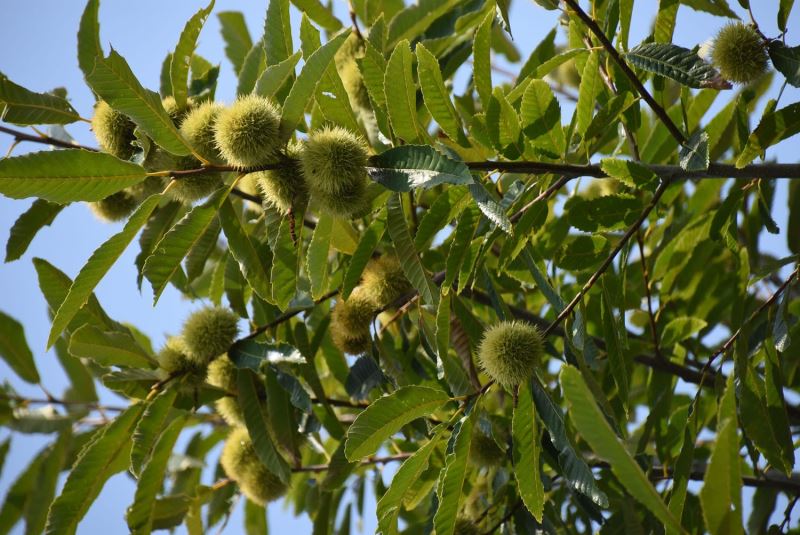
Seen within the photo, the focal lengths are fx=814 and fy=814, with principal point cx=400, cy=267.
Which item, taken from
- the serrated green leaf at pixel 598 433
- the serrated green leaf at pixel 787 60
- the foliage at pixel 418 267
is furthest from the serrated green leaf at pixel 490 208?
the serrated green leaf at pixel 787 60

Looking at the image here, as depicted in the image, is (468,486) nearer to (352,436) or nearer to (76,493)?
(352,436)

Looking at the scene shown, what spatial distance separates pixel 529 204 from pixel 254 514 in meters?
1.87

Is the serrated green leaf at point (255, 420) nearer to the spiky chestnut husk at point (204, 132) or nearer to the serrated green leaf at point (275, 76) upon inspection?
the spiky chestnut husk at point (204, 132)

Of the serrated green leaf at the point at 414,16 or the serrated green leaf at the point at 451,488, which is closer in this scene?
the serrated green leaf at the point at 451,488

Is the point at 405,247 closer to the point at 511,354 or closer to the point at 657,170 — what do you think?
the point at 511,354

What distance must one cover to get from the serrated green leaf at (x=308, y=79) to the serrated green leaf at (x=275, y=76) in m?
0.08

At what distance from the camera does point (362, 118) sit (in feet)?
8.11

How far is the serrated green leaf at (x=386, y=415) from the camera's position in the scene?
181 centimetres

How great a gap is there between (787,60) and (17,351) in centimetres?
249

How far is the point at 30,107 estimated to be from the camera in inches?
78.2

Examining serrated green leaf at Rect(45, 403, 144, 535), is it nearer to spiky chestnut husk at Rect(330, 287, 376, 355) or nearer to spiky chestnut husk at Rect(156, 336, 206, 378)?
spiky chestnut husk at Rect(156, 336, 206, 378)

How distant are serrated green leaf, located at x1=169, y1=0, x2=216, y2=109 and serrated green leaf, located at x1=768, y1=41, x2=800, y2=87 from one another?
133cm

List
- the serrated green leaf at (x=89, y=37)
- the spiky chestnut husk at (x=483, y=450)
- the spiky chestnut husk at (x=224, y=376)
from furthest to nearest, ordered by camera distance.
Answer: the spiky chestnut husk at (x=224, y=376), the spiky chestnut husk at (x=483, y=450), the serrated green leaf at (x=89, y=37)

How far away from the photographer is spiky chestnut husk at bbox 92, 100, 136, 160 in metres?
2.02
